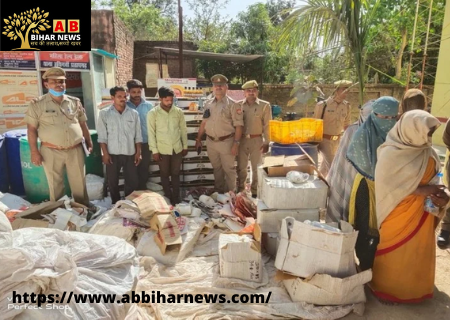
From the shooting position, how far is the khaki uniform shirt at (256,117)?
5043mm

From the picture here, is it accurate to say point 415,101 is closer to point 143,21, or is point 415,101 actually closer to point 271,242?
point 271,242

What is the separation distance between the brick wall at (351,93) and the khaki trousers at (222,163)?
796 cm

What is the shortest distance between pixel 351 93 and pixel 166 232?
11.2m

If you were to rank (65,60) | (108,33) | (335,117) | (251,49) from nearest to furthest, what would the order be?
(335,117) < (65,60) < (108,33) < (251,49)

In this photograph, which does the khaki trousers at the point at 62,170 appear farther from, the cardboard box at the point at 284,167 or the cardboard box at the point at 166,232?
the cardboard box at the point at 284,167

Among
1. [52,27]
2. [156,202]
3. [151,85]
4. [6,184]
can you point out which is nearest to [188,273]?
[156,202]

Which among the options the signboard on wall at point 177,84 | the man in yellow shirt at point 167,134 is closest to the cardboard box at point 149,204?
the man in yellow shirt at point 167,134

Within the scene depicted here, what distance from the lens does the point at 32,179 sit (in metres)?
4.52

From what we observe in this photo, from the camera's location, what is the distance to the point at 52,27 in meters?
6.96

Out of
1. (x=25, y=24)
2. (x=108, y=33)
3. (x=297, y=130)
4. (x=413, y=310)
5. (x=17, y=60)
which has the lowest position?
(x=413, y=310)

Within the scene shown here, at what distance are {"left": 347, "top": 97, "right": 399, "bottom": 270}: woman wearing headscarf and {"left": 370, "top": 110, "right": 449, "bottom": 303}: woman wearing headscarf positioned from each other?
14 centimetres

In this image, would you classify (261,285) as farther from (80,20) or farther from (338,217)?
(80,20)

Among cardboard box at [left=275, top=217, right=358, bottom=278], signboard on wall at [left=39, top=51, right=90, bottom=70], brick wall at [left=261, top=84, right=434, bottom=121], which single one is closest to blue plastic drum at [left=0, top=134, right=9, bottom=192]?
signboard on wall at [left=39, top=51, right=90, bottom=70]

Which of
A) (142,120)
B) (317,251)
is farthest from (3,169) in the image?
(317,251)
